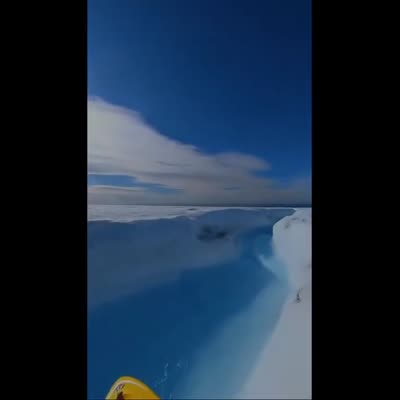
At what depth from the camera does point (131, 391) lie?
126 centimetres

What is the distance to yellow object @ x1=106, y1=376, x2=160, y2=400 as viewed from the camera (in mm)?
1221

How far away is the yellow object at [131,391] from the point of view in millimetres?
1221
